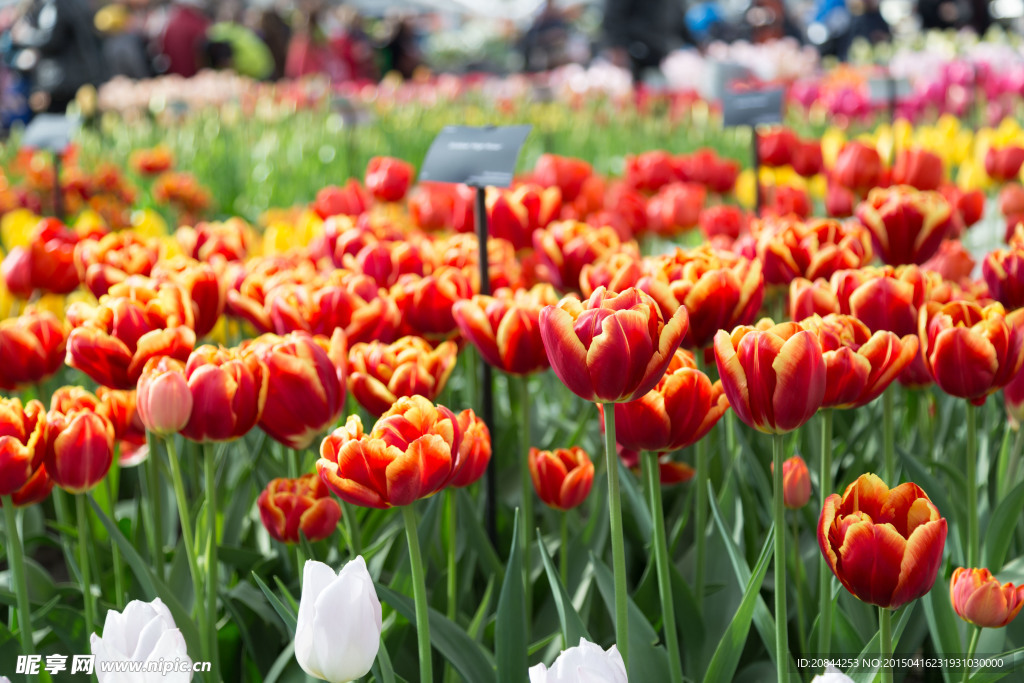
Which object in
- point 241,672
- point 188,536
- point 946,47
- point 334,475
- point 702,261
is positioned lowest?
point 241,672

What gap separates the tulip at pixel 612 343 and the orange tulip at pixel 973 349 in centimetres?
33

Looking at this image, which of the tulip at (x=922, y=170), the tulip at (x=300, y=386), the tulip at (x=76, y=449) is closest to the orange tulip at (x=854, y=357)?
the tulip at (x=300, y=386)

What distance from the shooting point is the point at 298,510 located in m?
1.08

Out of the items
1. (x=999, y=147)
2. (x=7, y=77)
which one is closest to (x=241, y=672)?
(x=999, y=147)

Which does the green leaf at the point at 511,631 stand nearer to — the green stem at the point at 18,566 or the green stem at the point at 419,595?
the green stem at the point at 419,595

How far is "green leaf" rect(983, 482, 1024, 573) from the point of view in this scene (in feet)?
3.65

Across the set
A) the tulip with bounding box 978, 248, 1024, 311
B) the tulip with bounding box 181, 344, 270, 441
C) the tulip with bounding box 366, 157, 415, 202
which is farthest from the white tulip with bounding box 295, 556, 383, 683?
the tulip with bounding box 366, 157, 415, 202

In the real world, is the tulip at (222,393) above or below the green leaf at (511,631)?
above

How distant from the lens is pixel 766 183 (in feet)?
11.2

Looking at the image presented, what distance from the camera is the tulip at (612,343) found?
0.78 m

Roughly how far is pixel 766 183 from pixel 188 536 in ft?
9.13

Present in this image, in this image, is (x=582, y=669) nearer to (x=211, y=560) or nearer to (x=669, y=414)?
(x=669, y=414)

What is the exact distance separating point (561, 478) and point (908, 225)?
0.69 meters

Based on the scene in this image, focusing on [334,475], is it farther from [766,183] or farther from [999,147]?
[766,183]
